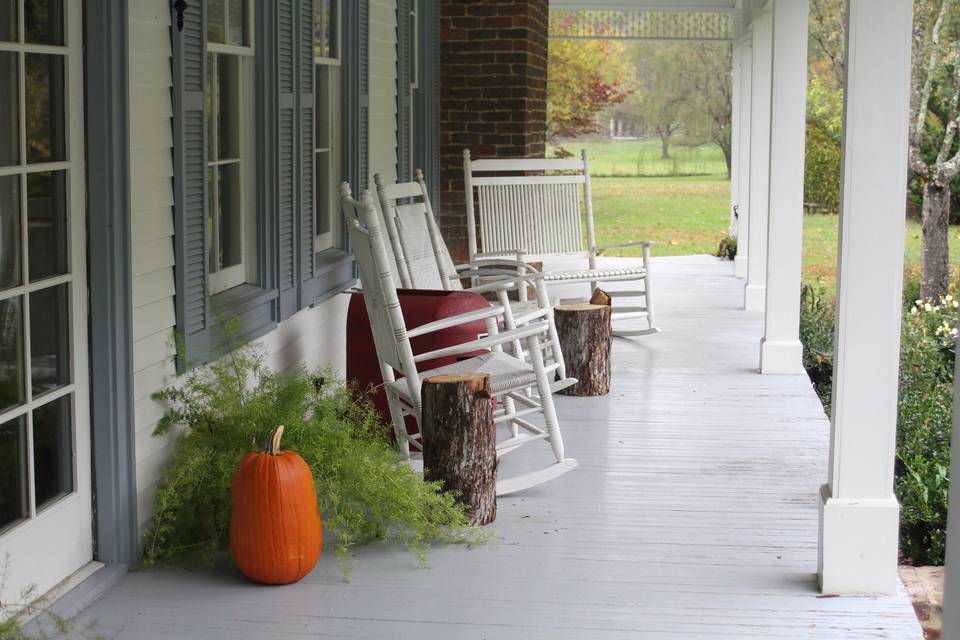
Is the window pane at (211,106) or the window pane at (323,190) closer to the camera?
the window pane at (211,106)

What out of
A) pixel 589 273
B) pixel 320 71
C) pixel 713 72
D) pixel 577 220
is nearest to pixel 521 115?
pixel 577 220

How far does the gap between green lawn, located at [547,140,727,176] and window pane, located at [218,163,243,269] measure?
1667 cm

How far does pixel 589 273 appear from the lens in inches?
280

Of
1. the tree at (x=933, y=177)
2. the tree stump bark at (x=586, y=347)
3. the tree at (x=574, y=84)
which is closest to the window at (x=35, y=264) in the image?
the tree stump bark at (x=586, y=347)

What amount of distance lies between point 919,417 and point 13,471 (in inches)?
163

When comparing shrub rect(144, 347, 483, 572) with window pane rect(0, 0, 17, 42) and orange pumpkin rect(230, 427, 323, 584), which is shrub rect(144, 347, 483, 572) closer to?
orange pumpkin rect(230, 427, 323, 584)

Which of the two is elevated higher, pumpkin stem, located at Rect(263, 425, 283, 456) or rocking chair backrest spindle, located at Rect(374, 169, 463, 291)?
rocking chair backrest spindle, located at Rect(374, 169, 463, 291)

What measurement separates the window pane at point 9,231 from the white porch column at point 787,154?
424cm

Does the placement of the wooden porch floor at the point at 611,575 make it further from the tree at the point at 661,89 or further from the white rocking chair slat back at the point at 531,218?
the tree at the point at 661,89

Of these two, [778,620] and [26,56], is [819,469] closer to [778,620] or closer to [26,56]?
[778,620]

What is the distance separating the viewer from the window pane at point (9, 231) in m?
2.86

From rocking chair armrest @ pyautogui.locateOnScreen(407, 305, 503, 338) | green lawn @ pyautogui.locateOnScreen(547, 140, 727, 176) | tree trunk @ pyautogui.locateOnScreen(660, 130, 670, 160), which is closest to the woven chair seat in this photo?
rocking chair armrest @ pyautogui.locateOnScreen(407, 305, 503, 338)

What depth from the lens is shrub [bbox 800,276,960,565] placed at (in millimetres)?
4508

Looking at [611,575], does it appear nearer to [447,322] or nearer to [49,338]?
[447,322]
